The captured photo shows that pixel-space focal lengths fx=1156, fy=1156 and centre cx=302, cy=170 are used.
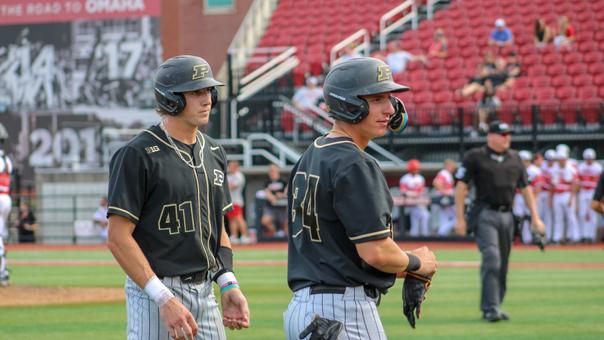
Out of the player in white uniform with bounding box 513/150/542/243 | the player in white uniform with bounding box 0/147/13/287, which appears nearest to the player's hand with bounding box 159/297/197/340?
the player in white uniform with bounding box 0/147/13/287

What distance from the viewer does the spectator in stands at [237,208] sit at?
26844 mm

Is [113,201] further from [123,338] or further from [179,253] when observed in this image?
[123,338]

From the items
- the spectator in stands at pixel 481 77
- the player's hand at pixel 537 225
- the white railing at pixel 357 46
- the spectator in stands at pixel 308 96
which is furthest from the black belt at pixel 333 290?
the white railing at pixel 357 46

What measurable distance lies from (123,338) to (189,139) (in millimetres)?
5573

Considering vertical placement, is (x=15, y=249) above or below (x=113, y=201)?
below

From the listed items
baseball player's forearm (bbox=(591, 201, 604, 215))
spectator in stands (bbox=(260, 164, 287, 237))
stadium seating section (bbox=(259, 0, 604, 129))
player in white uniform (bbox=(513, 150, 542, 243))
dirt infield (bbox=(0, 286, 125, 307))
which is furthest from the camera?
stadium seating section (bbox=(259, 0, 604, 129))

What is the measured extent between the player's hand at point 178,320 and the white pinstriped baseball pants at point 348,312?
0.57 metres

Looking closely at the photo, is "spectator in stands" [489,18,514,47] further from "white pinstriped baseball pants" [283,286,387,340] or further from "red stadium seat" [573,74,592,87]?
"white pinstriped baseball pants" [283,286,387,340]

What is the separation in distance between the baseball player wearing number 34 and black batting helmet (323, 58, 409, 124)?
0.91 meters

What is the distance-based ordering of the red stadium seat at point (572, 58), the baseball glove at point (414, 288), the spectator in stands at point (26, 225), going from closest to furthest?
the baseball glove at point (414, 288)
the red stadium seat at point (572, 58)
the spectator in stands at point (26, 225)

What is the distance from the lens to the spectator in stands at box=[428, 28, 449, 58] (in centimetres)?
3061

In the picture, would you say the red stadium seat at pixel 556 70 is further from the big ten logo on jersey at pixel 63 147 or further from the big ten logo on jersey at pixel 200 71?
the big ten logo on jersey at pixel 200 71

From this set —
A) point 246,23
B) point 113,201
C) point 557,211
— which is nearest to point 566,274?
point 557,211

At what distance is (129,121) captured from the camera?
32562 millimetres
